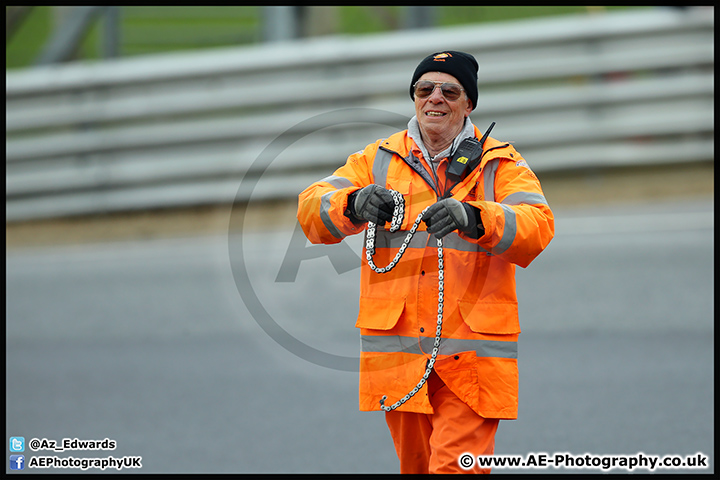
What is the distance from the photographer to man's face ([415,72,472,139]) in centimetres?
364

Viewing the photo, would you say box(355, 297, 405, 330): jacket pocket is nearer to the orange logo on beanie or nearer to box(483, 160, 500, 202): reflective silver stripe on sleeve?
box(483, 160, 500, 202): reflective silver stripe on sleeve

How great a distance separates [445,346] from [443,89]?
3.27 feet

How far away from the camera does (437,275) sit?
140 inches

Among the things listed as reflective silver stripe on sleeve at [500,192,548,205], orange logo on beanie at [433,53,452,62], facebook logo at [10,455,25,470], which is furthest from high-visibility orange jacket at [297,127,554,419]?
facebook logo at [10,455,25,470]

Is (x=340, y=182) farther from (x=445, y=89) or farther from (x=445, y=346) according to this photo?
(x=445, y=346)

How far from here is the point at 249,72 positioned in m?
10.6

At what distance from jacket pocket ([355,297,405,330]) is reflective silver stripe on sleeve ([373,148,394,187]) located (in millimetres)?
456

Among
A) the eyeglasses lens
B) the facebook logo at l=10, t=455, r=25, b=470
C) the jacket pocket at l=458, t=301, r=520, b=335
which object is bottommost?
the facebook logo at l=10, t=455, r=25, b=470

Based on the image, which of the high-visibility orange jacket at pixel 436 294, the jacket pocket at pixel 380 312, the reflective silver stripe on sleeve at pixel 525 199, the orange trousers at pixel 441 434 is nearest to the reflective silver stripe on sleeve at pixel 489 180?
the high-visibility orange jacket at pixel 436 294

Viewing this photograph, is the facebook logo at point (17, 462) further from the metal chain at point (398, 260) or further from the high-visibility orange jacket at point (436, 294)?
the metal chain at point (398, 260)

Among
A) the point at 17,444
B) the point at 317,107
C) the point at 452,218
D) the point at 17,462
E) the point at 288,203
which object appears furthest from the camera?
the point at 288,203

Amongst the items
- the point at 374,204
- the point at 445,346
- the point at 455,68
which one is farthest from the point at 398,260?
the point at 455,68

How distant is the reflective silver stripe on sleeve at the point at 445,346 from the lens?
3.53 metres

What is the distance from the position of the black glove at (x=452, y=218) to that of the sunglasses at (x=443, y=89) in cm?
54
